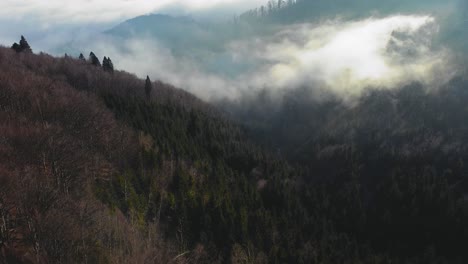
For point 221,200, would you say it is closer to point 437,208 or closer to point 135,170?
point 135,170

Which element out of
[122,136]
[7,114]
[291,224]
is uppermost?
[7,114]

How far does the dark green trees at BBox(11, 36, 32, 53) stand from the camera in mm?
172375

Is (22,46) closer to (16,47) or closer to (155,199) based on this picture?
(16,47)

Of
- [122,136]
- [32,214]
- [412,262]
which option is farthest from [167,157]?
[412,262]

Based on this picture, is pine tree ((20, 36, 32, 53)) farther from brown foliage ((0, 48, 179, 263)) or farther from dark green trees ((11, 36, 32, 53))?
brown foliage ((0, 48, 179, 263))

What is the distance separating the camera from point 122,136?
93500 mm

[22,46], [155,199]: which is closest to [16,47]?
[22,46]

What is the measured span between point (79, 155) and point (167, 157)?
180 feet

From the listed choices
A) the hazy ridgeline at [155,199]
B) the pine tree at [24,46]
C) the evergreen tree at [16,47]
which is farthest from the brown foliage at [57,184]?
the pine tree at [24,46]

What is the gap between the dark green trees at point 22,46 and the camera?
17238 cm

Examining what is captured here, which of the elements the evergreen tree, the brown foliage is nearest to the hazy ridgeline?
the brown foliage

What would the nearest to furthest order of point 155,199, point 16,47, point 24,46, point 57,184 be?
point 57,184 → point 155,199 → point 16,47 → point 24,46

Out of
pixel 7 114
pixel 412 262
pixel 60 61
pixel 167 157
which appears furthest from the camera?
pixel 60 61

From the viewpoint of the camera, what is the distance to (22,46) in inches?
6885
